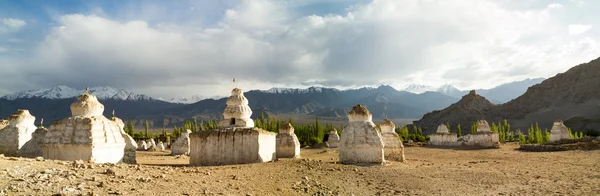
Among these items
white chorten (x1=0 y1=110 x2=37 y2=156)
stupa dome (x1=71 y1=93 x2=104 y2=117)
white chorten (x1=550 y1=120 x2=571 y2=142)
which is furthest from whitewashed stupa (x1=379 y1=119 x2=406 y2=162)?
white chorten (x1=550 y1=120 x2=571 y2=142)

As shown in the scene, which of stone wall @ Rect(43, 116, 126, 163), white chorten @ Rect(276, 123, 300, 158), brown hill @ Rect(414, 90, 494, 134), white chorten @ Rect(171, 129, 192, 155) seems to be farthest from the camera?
brown hill @ Rect(414, 90, 494, 134)

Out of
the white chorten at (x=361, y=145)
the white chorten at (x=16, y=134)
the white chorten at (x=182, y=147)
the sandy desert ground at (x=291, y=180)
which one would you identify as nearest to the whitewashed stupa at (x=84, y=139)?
the sandy desert ground at (x=291, y=180)

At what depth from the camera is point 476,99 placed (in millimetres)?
141875

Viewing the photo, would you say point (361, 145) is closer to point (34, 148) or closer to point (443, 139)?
point (34, 148)

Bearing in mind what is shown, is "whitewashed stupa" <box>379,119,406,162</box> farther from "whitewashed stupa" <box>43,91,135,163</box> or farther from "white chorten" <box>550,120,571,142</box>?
"white chorten" <box>550,120,571,142</box>

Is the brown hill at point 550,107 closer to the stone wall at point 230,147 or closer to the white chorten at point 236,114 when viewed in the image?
the white chorten at point 236,114

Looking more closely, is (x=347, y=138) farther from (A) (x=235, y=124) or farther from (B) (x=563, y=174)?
(B) (x=563, y=174)

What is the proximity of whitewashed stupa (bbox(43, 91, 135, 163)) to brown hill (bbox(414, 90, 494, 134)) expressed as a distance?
11796 centimetres

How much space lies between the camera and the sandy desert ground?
10102 mm

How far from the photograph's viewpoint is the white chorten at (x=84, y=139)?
1627 centimetres

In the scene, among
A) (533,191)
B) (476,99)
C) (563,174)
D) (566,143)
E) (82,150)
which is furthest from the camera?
(476,99)

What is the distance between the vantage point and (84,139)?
642 inches

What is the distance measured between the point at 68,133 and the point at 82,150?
106cm

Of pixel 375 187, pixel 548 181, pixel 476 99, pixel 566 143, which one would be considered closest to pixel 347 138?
pixel 375 187
